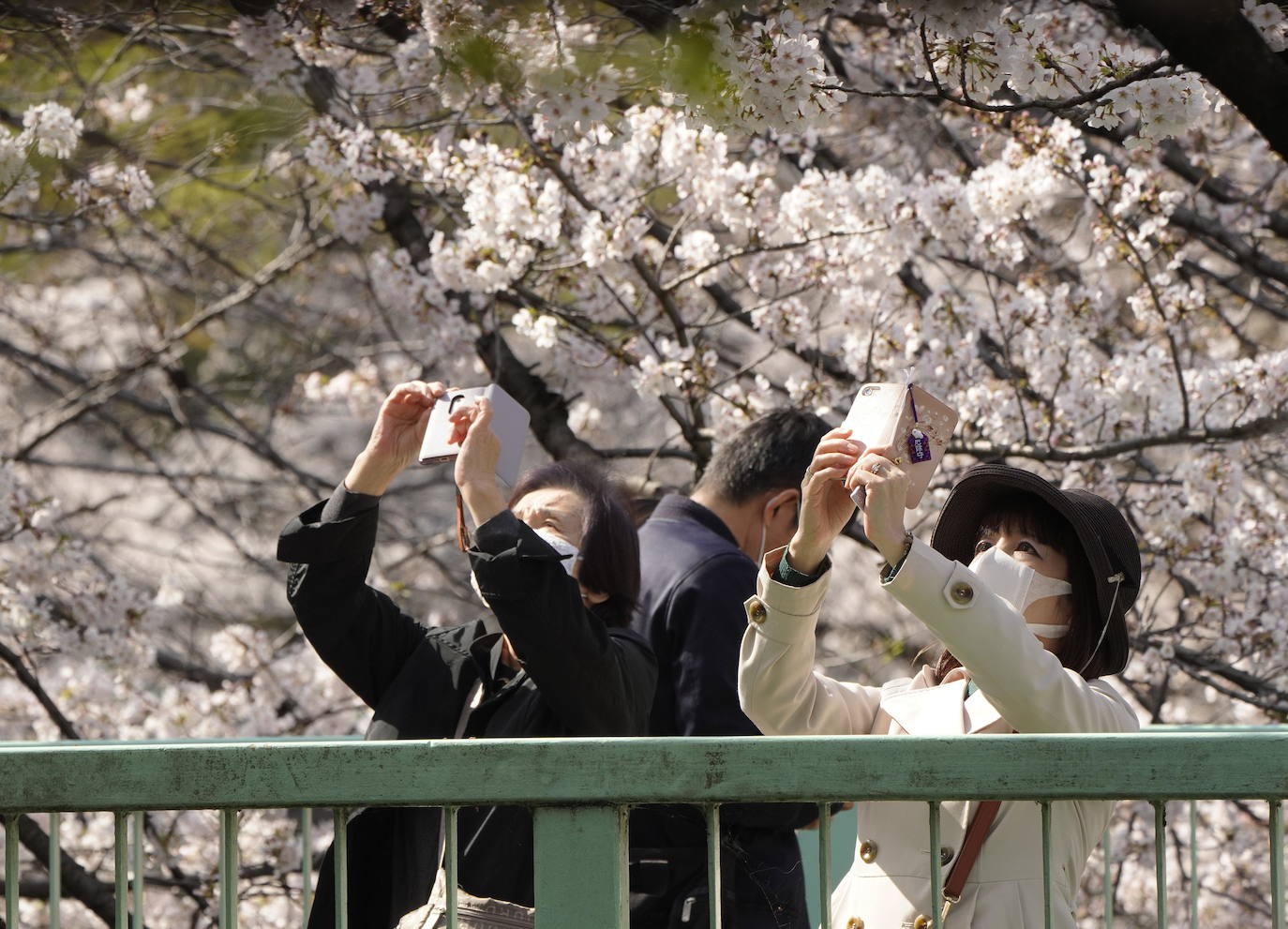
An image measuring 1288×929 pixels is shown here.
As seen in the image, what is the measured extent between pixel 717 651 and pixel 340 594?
30.3 inches

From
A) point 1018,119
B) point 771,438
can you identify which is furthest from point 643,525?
point 1018,119

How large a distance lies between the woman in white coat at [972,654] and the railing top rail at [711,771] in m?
0.30

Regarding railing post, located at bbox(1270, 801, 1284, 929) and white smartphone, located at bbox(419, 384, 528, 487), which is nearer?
railing post, located at bbox(1270, 801, 1284, 929)

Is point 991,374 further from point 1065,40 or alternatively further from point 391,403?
point 391,403

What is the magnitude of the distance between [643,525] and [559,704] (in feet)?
3.18

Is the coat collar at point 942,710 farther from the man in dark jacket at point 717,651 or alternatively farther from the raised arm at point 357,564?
the raised arm at point 357,564

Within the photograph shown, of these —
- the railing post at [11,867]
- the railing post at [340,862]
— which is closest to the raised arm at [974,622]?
the railing post at [340,862]

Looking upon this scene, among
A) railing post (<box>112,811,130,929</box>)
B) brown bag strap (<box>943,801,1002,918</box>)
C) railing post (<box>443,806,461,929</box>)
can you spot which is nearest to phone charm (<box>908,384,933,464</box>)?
brown bag strap (<box>943,801,1002,918</box>)

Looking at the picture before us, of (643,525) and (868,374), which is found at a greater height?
(868,374)

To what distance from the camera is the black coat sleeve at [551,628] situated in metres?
2.34

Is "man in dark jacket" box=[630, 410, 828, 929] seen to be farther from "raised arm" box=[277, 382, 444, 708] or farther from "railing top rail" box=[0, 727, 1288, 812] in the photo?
"railing top rail" box=[0, 727, 1288, 812]

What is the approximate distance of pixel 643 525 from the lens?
331cm

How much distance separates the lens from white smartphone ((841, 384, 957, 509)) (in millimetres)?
2156

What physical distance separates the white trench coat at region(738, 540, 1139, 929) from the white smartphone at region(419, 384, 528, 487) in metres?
0.64
